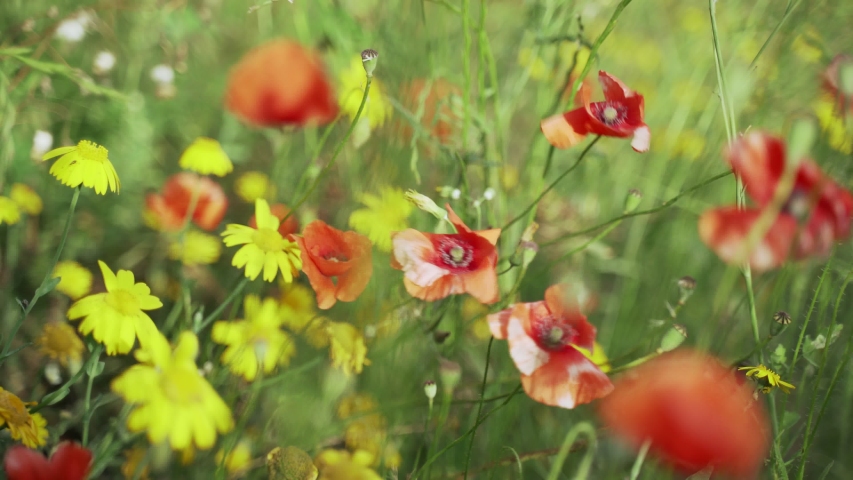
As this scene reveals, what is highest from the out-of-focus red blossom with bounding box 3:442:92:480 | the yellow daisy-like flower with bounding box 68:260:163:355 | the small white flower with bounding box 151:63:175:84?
the yellow daisy-like flower with bounding box 68:260:163:355

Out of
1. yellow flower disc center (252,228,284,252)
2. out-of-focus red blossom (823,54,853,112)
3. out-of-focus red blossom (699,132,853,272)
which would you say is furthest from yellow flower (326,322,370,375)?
out-of-focus red blossom (823,54,853,112)

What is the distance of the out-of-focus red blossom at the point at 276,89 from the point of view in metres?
1.08

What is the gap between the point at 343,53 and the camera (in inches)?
48.3

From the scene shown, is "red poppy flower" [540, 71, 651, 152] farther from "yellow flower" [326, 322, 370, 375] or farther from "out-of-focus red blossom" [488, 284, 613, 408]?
"yellow flower" [326, 322, 370, 375]

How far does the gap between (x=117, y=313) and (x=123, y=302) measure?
0.5 inches

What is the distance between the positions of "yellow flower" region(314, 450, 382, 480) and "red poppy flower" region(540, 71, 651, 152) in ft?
1.20

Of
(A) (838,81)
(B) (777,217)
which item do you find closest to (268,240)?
(B) (777,217)

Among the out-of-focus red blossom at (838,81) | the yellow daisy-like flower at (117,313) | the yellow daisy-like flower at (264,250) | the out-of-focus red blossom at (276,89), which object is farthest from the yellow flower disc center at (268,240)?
the out-of-focus red blossom at (838,81)

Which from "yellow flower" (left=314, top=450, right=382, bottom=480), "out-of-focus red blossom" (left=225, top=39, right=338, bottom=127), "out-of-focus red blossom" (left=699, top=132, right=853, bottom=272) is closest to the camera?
"out-of-focus red blossom" (left=699, top=132, right=853, bottom=272)

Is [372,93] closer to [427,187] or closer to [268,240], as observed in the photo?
[427,187]

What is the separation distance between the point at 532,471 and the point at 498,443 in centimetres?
20

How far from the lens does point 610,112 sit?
0.68 meters

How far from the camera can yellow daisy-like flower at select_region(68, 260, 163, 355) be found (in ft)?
1.94

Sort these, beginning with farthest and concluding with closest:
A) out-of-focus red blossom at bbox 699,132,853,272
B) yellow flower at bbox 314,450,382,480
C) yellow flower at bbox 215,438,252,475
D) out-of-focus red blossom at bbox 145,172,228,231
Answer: out-of-focus red blossom at bbox 145,172,228,231 < yellow flower at bbox 215,438,252,475 < yellow flower at bbox 314,450,382,480 < out-of-focus red blossom at bbox 699,132,853,272
